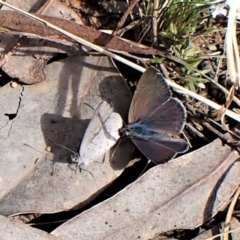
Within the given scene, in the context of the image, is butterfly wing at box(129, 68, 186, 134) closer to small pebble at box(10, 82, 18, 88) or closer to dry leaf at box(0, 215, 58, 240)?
small pebble at box(10, 82, 18, 88)

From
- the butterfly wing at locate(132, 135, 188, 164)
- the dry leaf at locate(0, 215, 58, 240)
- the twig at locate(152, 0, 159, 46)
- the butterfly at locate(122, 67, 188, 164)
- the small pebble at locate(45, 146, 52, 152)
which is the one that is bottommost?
the dry leaf at locate(0, 215, 58, 240)

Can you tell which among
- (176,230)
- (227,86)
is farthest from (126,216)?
(227,86)

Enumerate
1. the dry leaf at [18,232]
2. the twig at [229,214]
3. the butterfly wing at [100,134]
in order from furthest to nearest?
the twig at [229,214] < the butterfly wing at [100,134] < the dry leaf at [18,232]

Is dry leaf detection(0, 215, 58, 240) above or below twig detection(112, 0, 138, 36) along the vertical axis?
below

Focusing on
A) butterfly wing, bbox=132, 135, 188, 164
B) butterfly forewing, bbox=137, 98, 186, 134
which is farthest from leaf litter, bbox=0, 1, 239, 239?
butterfly forewing, bbox=137, 98, 186, 134

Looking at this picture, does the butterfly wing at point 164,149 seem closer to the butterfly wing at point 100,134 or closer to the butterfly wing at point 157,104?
the butterfly wing at point 157,104

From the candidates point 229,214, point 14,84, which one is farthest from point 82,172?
point 229,214

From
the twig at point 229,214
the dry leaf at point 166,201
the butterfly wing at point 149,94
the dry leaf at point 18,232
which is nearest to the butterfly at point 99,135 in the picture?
the butterfly wing at point 149,94
